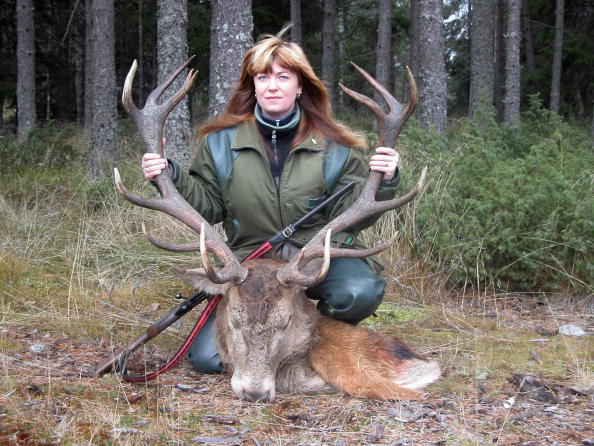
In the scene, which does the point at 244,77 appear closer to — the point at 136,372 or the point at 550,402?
the point at 136,372

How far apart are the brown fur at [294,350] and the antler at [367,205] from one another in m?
0.16

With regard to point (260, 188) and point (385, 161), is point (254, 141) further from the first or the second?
point (385, 161)

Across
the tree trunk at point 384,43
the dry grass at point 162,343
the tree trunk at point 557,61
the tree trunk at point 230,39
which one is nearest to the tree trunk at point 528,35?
the tree trunk at point 557,61

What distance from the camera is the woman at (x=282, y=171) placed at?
13.9 ft

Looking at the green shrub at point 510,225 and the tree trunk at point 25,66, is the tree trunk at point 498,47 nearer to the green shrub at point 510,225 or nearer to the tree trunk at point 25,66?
the tree trunk at point 25,66

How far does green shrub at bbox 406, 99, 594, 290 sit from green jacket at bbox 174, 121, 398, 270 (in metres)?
1.76

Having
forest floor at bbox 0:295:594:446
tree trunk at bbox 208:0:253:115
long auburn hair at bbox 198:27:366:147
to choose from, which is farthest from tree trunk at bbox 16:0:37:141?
long auburn hair at bbox 198:27:366:147

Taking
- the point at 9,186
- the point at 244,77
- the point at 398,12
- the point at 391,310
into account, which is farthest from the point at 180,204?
the point at 398,12

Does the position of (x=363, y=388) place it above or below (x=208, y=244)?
below

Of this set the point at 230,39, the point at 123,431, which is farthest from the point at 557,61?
the point at 123,431

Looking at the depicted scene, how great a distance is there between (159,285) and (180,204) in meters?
1.88

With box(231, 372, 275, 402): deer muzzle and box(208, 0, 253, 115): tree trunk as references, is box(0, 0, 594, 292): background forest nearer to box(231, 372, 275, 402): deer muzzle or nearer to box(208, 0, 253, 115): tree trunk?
box(208, 0, 253, 115): tree trunk

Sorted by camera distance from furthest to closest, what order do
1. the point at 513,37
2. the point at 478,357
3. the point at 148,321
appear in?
the point at 513,37, the point at 148,321, the point at 478,357

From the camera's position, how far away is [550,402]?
3.74 m
